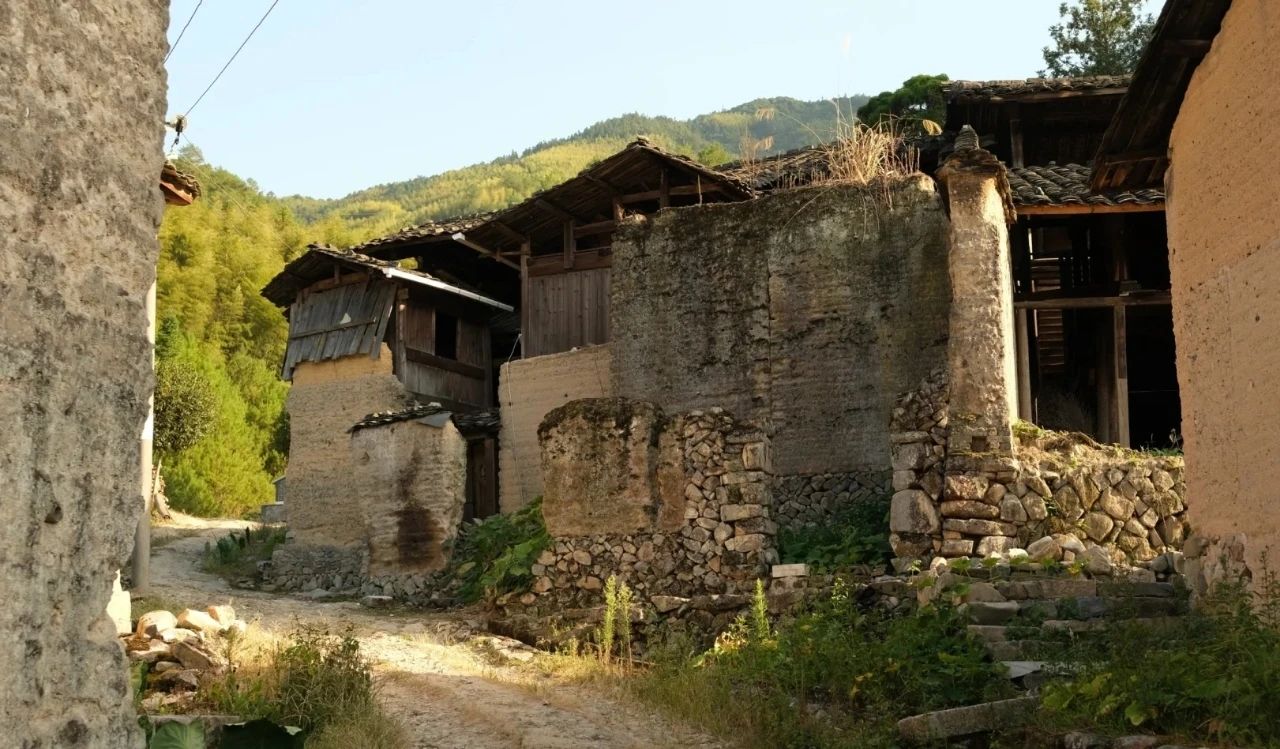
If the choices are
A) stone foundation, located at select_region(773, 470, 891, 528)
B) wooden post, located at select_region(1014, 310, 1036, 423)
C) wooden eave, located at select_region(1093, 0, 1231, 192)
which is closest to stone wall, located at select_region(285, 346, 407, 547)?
stone foundation, located at select_region(773, 470, 891, 528)

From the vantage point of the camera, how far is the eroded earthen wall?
25.1ft

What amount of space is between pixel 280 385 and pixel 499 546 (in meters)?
21.6

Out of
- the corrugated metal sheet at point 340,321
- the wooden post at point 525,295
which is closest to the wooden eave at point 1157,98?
the wooden post at point 525,295

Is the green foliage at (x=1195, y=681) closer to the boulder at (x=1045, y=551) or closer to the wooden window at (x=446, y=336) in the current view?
the boulder at (x=1045, y=551)

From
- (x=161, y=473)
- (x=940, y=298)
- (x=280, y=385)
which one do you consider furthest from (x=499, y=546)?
(x=280, y=385)

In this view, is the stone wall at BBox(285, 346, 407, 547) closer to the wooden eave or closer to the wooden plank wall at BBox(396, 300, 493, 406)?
the wooden plank wall at BBox(396, 300, 493, 406)

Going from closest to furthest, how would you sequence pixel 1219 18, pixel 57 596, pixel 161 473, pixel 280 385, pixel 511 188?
pixel 57 596, pixel 1219 18, pixel 161 473, pixel 280 385, pixel 511 188

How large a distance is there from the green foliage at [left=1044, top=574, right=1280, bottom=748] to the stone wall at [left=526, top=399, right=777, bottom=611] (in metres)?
5.03

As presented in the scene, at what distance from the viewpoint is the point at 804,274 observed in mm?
16328

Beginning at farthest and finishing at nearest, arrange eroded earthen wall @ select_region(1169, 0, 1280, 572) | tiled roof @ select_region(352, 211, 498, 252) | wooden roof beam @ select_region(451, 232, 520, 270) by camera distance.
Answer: tiled roof @ select_region(352, 211, 498, 252)
wooden roof beam @ select_region(451, 232, 520, 270)
eroded earthen wall @ select_region(1169, 0, 1280, 572)

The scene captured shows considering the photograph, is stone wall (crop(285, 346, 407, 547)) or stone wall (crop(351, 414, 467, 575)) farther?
stone wall (crop(285, 346, 407, 547))

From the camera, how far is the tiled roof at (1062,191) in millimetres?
16312

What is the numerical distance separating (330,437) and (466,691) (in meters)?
12.9

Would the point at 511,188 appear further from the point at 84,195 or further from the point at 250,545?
the point at 84,195
